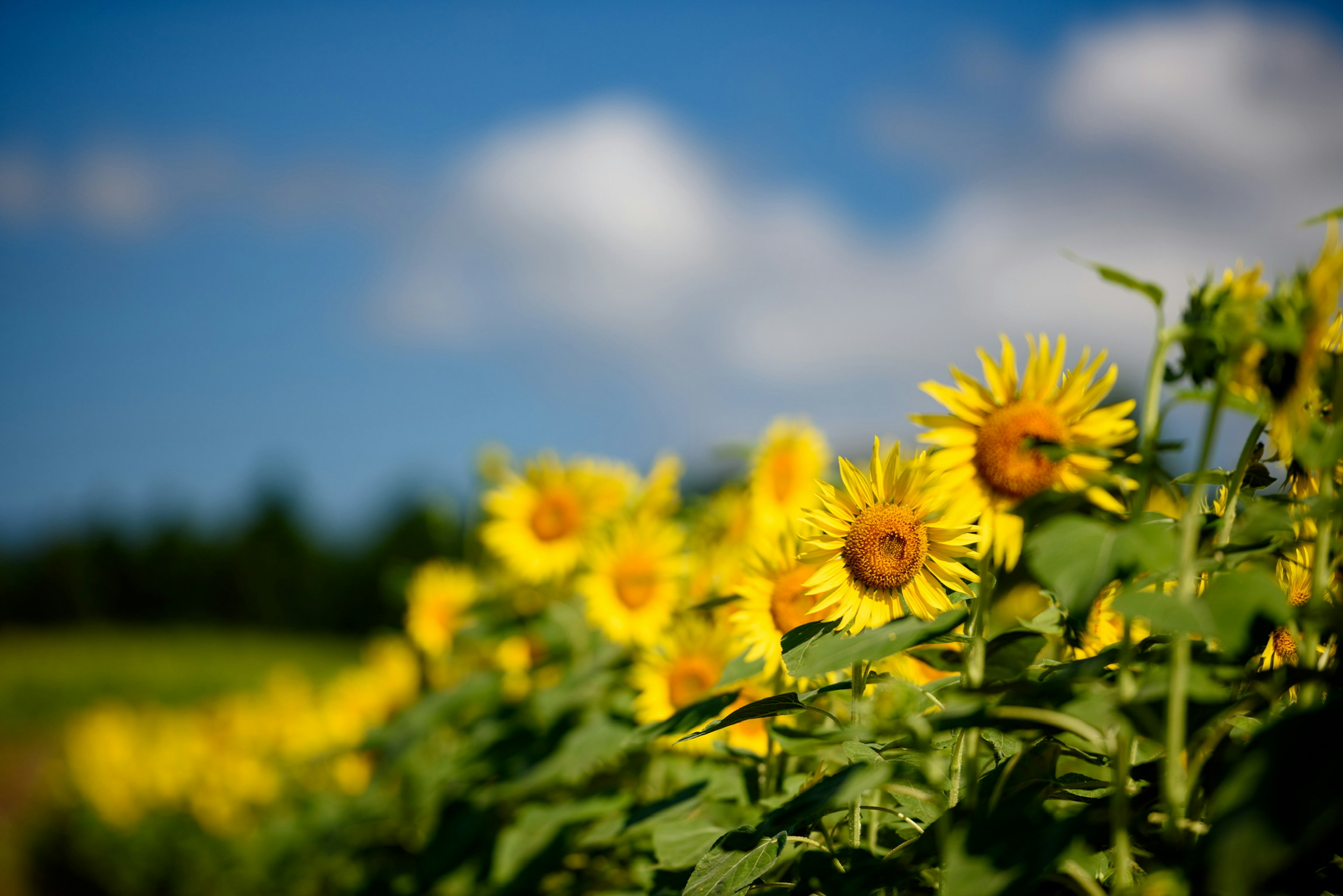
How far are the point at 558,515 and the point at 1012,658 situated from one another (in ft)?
6.61

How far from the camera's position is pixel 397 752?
2.67 m

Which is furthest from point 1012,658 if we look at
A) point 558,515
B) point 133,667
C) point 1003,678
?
point 133,667

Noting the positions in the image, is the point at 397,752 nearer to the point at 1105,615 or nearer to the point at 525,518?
the point at 525,518

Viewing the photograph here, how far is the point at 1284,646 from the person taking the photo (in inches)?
52.9

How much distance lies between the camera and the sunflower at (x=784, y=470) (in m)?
2.73

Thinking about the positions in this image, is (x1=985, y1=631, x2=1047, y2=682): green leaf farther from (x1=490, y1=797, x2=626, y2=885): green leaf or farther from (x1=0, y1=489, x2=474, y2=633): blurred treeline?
(x1=0, y1=489, x2=474, y2=633): blurred treeline

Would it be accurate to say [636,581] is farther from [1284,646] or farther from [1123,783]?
[1123,783]

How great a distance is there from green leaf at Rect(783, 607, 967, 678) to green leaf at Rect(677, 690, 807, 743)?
0.14 m

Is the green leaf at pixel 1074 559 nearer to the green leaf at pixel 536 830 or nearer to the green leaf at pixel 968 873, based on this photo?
the green leaf at pixel 968 873

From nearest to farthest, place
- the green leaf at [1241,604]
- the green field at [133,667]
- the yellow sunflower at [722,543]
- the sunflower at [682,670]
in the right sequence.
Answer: the green leaf at [1241,604] < the yellow sunflower at [722,543] < the sunflower at [682,670] < the green field at [133,667]

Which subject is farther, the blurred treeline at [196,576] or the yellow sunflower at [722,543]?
the blurred treeline at [196,576]

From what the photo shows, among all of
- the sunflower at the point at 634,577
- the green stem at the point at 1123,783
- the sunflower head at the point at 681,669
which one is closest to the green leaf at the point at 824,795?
the green stem at the point at 1123,783

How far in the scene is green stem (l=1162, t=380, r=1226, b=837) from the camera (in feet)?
2.64

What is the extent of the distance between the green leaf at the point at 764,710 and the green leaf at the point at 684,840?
256mm
